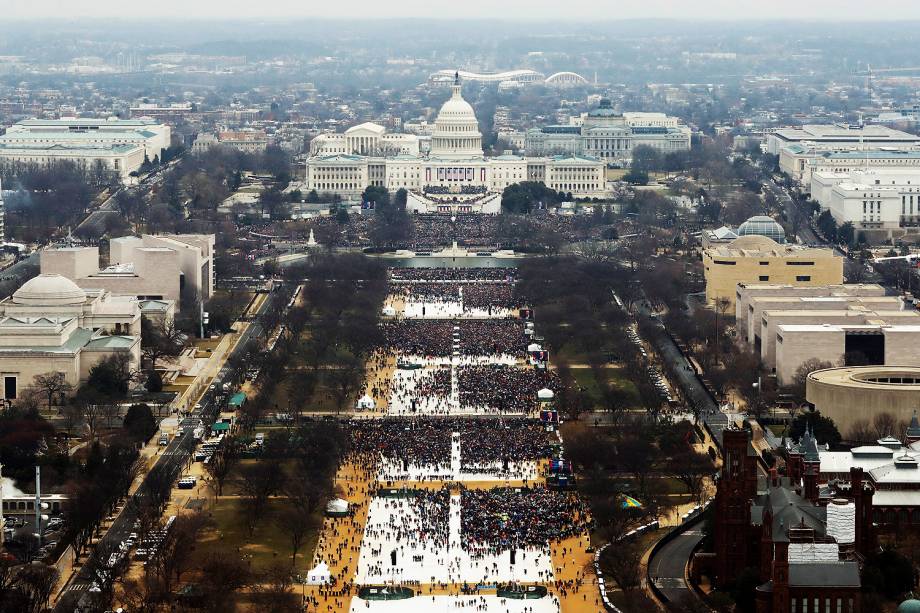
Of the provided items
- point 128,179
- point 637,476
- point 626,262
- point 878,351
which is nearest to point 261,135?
point 128,179

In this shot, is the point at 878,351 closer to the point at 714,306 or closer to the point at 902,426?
the point at 902,426

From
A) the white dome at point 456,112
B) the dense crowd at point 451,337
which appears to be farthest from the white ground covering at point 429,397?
the white dome at point 456,112

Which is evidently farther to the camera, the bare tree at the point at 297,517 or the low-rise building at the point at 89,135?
the low-rise building at the point at 89,135

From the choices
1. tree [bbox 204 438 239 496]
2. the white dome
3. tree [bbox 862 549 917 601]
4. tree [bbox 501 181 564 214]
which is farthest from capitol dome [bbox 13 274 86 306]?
the white dome

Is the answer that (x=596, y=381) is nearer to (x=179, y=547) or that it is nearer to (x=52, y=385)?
(x=52, y=385)

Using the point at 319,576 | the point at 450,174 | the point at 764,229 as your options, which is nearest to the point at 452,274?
the point at 764,229

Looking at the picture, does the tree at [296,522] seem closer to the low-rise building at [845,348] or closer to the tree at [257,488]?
the tree at [257,488]
